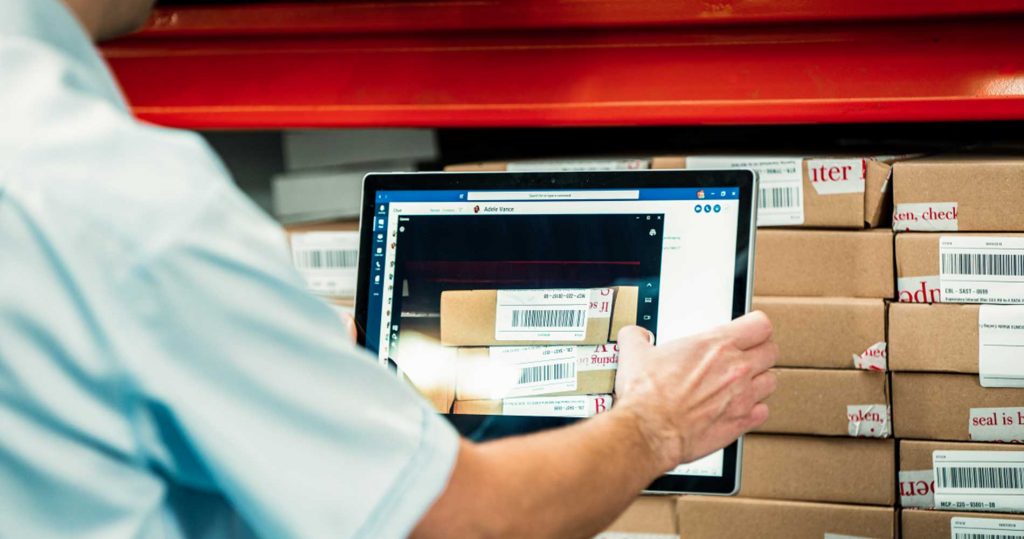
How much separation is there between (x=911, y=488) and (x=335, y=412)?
81 cm

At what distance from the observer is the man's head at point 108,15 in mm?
636

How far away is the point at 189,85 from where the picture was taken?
A: 1.24 metres

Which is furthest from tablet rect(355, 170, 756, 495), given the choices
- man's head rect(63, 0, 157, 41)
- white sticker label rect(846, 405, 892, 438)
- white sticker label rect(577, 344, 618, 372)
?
man's head rect(63, 0, 157, 41)

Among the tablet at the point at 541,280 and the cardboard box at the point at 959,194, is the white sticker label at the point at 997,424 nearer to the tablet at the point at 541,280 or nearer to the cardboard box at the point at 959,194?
the cardboard box at the point at 959,194

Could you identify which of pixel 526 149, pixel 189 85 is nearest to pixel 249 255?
pixel 189 85

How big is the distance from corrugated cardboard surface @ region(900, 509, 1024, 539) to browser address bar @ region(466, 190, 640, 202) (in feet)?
1.67

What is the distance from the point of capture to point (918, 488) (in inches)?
44.1

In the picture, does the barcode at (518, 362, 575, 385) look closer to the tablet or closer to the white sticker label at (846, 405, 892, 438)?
the tablet

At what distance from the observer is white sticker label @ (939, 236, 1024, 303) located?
107 centimetres

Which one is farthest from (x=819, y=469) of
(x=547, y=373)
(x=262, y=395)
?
(x=262, y=395)

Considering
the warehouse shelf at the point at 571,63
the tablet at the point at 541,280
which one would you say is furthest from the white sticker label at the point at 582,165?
the tablet at the point at 541,280

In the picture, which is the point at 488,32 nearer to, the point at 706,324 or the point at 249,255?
the point at 706,324

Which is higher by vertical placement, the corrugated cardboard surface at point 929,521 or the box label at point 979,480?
the box label at point 979,480

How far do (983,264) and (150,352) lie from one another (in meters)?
0.91
